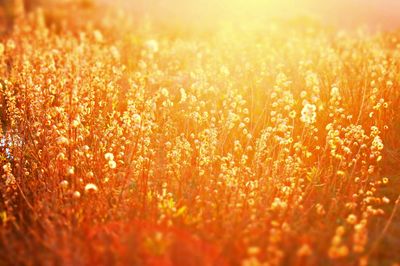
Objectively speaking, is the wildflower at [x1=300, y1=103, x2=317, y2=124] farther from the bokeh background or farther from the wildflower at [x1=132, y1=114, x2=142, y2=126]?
the bokeh background

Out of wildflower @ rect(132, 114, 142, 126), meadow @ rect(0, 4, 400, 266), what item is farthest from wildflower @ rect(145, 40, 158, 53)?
wildflower @ rect(132, 114, 142, 126)

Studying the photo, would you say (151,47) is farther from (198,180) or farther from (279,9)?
(279,9)

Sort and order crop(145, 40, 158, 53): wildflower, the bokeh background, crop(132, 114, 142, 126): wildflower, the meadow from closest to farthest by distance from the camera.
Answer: the meadow → crop(132, 114, 142, 126): wildflower → crop(145, 40, 158, 53): wildflower → the bokeh background

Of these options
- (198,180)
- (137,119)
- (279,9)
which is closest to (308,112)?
(198,180)

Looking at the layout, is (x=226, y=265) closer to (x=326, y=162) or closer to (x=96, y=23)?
(x=326, y=162)

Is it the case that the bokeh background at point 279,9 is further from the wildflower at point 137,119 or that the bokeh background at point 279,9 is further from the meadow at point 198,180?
the wildflower at point 137,119

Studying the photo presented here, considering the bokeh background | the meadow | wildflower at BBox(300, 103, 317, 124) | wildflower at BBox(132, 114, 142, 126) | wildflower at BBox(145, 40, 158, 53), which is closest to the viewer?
the meadow

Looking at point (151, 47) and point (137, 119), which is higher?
point (151, 47)

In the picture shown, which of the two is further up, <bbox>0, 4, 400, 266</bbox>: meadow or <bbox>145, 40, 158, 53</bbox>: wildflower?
<bbox>145, 40, 158, 53</bbox>: wildflower

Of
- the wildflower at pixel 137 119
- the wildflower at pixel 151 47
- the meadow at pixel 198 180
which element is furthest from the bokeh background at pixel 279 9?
the wildflower at pixel 137 119

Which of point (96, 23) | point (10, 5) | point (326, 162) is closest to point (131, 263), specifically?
point (326, 162)

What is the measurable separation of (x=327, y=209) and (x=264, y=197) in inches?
20.0

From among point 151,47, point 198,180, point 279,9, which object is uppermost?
point 279,9

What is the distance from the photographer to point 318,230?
3.21 m
